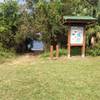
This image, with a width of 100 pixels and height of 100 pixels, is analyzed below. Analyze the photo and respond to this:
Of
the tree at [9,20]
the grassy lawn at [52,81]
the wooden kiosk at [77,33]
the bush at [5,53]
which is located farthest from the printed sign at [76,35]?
the tree at [9,20]

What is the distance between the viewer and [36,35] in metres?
17.8

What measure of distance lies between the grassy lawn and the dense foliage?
432 centimetres

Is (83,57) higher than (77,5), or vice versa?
(77,5)

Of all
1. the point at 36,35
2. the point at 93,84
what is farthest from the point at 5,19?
the point at 93,84

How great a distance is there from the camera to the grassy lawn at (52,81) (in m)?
8.21

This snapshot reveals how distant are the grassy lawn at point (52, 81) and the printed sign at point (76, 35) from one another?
8.38 feet

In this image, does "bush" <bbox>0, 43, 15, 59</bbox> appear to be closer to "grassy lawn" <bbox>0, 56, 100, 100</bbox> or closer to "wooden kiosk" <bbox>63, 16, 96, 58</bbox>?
"grassy lawn" <bbox>0, 56, 100, 100</bbox>

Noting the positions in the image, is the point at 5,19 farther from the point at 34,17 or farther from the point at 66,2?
the point at 66,2

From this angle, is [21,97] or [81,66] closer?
[21,97]

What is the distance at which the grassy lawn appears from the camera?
26.9 feet

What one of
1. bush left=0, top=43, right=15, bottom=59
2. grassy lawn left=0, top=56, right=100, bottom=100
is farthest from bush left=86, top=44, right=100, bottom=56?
bush left=0, top=43, right=15, bottom=59

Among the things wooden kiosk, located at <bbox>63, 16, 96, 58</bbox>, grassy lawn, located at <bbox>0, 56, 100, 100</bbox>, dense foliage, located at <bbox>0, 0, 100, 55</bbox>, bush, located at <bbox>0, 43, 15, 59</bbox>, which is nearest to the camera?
grassy lawn, located at <bbox>0, 56, 100, 100</bbox>

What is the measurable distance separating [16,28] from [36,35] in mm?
1250

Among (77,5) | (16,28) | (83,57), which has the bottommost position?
(83,57)
